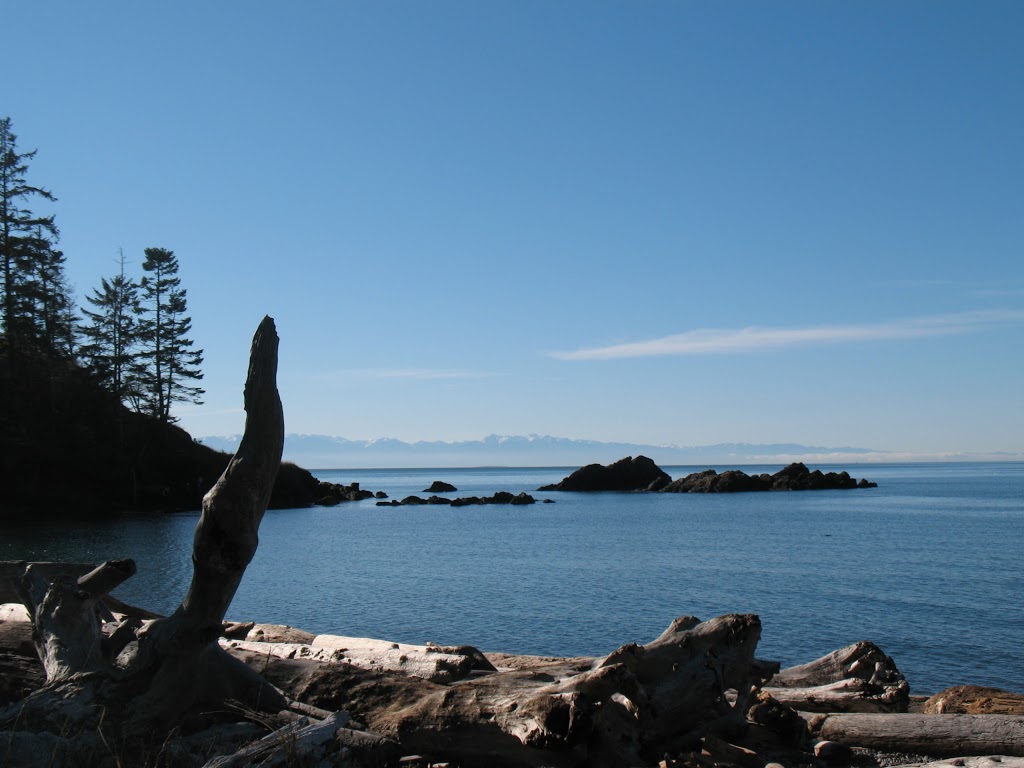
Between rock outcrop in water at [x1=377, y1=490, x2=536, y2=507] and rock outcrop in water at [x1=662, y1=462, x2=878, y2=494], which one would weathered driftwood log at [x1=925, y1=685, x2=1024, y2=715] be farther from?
rock outcrop in water at [x1=662, y1=462, x2=878, y2=494]

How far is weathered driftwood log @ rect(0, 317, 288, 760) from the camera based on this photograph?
6629 millimetres

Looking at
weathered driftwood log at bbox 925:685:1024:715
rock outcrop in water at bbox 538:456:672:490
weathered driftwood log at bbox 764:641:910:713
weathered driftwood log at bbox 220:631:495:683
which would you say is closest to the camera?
weathered driftwood log at bbox 220:631:495:683

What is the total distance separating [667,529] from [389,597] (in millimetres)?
35851

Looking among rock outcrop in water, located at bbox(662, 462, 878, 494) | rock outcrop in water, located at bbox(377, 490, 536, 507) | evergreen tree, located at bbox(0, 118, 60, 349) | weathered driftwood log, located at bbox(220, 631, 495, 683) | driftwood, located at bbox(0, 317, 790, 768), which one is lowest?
rock outcrop in water, located at bbox(377, 490, 536, 507)

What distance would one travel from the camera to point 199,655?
6.98m

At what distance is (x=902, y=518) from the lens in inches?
2825

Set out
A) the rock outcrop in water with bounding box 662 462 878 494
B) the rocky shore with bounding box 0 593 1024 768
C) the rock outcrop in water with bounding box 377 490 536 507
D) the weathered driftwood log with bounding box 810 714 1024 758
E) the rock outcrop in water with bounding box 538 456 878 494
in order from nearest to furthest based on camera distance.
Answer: the rocky shore with bounding box 0 593 1024 768
the weathered driftwood log with bounding box 810 714 1024 758
the rock outcrop in water with bounding box 377 490 536 507
the rock outcrop in water with bounding box 662 462 878 494
the rock outcrop in water with bounding box 538 456 878 494

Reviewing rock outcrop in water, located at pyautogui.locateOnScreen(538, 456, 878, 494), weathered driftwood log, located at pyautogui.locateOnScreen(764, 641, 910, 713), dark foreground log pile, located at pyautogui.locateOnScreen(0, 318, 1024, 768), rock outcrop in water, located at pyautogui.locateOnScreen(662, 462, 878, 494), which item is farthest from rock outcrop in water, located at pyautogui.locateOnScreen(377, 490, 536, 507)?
dark foreground log pile, located at pyautogui.locateOnScreen(0, 318, 1024, 768)

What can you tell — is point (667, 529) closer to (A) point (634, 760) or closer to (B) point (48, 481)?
(B) point (48, 481)

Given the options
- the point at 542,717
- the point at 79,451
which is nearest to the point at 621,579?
the point at 542,717

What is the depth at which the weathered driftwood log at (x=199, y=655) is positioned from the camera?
6.63 meters

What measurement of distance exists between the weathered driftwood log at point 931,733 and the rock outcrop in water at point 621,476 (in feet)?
393

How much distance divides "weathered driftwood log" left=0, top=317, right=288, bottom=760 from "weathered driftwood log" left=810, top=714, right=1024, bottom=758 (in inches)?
218

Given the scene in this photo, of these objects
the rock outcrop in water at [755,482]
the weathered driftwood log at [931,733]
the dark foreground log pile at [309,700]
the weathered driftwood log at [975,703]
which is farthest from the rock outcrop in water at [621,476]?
the dark foreground log pile at [309,700]
